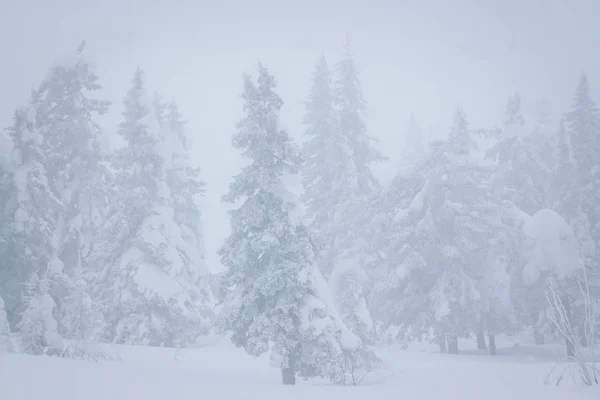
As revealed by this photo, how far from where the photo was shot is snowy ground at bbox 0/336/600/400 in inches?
390

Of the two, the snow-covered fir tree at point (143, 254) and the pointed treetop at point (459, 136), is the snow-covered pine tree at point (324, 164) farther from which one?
the snow-covered fir tree at point (143, 254)

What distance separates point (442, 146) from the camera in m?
25.2

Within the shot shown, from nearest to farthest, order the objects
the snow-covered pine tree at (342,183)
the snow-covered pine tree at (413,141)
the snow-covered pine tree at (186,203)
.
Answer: the snow-covered pine tree at (342,183) < the snow-covered pine tree at (186,203) < the snow-covered pine tree at (413,141)

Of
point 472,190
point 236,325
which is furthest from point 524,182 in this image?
point 236,325

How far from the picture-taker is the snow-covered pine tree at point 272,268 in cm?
1385

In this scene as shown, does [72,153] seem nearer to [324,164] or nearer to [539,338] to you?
[324,164]

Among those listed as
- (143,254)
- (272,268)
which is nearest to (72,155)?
(143,254)

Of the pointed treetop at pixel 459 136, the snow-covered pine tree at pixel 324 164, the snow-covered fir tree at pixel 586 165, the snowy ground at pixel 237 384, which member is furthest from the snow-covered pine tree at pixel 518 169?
the snowy ground at pixel 237 384

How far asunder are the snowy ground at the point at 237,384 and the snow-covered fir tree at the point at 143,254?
238 inches

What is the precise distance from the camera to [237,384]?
13289 mm

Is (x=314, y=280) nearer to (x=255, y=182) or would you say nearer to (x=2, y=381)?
(x=255, y=182)

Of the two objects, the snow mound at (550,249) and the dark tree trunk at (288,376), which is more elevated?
the snow mound at (550,249)

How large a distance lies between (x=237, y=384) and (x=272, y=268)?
12.0 feet

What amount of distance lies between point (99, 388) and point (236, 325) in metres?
4.98
